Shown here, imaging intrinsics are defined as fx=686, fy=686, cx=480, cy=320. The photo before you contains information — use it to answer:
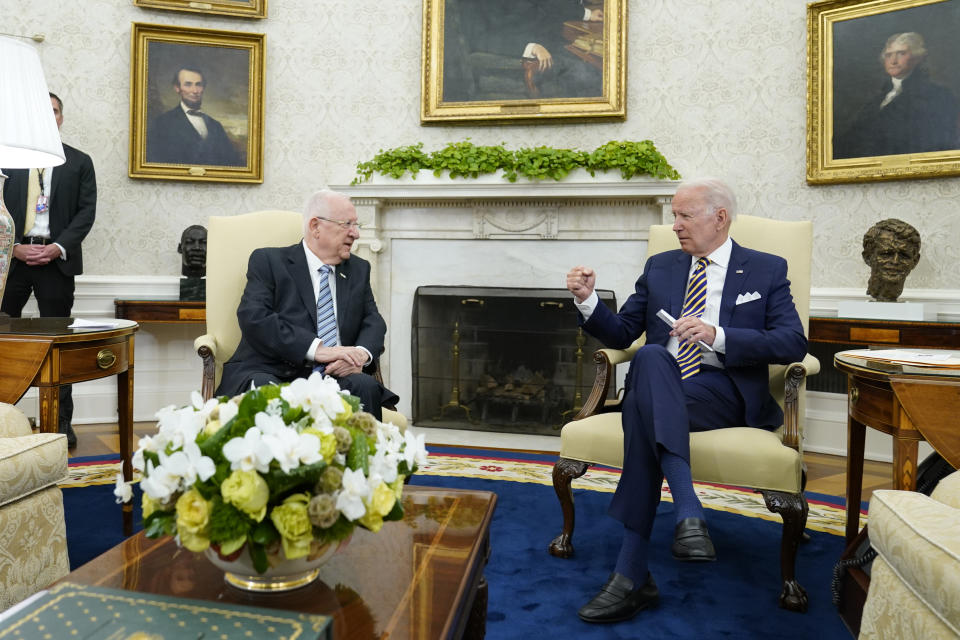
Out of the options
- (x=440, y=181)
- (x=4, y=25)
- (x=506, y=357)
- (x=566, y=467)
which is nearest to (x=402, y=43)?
(x=440, y=181)

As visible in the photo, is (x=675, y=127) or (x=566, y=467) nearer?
(x=566, y=467)

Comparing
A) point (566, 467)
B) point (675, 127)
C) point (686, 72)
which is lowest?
point (566, 467)

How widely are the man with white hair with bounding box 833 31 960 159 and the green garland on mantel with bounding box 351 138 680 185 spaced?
44.7 inches

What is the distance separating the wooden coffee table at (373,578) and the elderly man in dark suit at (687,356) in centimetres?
69

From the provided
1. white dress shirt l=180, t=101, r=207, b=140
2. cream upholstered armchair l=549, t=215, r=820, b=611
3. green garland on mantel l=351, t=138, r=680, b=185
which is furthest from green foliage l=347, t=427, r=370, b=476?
white dress shirt l=180, t=101, r=207, b=140

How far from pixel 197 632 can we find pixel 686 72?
4.50m

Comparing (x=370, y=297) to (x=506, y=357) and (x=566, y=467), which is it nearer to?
(x=566, y=467)

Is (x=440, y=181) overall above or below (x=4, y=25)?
below

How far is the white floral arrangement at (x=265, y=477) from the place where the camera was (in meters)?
1.08

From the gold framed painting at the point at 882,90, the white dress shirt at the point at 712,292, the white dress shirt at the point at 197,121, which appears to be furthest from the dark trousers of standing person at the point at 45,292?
the gold framed painting at the point at 882,90

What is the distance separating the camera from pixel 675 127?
4.58 metres

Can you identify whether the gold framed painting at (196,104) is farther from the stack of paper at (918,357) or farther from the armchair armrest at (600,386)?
the stack of paper at (918,357)

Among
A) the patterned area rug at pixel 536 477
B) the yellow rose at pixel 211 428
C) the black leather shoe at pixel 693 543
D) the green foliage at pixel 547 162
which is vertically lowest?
the patterned area rug at pixel 536 477

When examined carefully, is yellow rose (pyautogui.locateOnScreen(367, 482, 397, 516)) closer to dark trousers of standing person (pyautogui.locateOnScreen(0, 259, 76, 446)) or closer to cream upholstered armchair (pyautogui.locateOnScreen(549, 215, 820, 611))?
cream upholstered armchair (pyautogui.locateOnScreen(549, 215, 820, 611))
